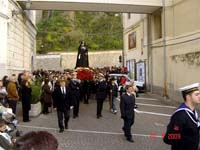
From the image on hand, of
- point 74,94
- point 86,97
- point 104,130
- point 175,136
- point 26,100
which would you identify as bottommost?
point 104,130

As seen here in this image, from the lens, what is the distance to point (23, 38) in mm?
26641

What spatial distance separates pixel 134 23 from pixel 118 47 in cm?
3144

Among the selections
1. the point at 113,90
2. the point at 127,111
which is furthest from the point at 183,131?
the point at 113,90

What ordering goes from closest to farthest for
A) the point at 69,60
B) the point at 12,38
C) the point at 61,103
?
the point at 61,103, the point at 12,38, the point at 69,60

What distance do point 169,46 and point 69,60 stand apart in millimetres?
32545

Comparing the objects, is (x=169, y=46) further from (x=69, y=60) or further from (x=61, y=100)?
(x=69, y=60)

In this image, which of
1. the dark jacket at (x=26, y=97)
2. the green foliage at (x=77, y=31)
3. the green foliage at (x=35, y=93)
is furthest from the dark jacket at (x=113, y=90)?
the green foliage at (x=77, y=31)

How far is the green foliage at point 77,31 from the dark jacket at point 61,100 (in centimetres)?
4939

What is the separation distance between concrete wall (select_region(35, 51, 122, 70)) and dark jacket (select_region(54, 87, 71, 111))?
1603 inches

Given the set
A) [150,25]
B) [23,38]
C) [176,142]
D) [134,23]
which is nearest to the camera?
[176,142]

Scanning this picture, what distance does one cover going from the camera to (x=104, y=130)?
42.1 feet

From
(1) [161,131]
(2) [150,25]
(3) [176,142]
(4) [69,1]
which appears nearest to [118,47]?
(2) [150,25]

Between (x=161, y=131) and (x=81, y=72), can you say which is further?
(x=81, y=72)

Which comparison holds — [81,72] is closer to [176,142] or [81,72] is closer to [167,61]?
[167,61]
